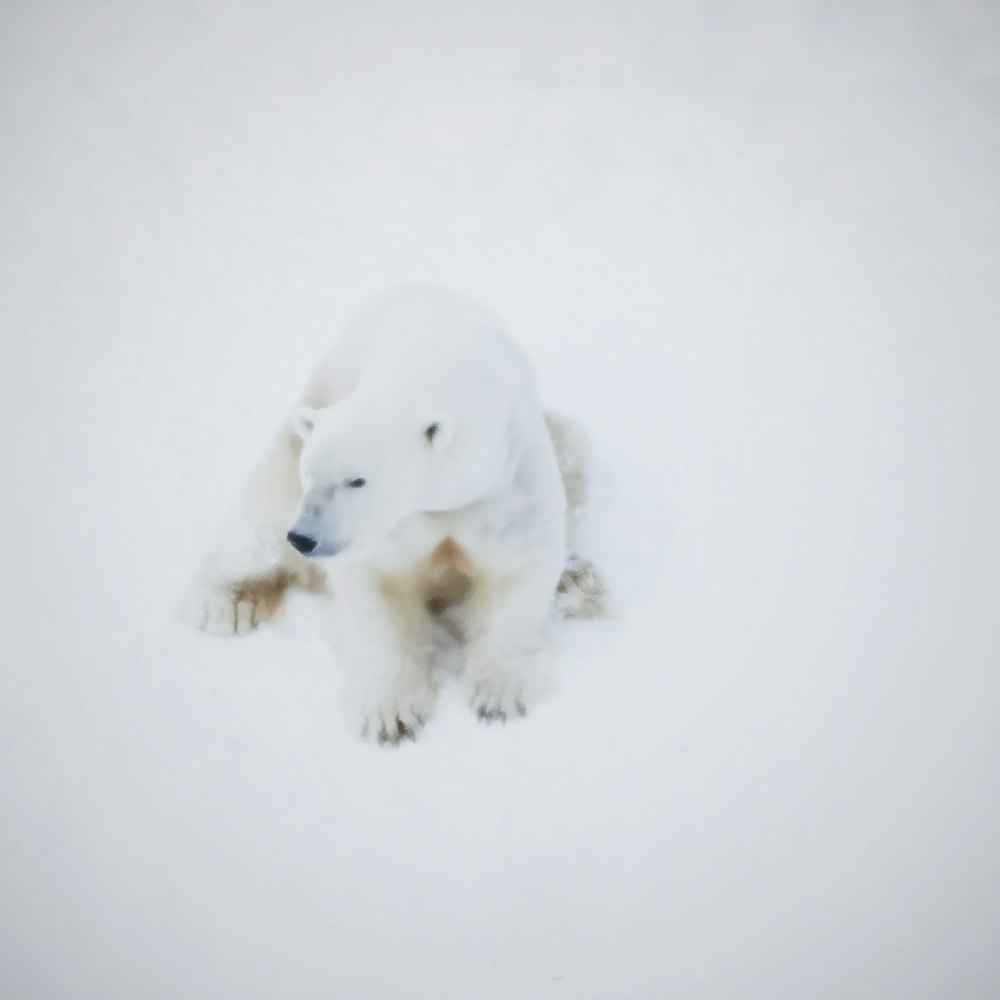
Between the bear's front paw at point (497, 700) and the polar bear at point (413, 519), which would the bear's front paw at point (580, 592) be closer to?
the polar bear at point (413, 519)

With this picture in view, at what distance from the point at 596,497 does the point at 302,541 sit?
1679 mm

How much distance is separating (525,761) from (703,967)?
31.0 inches

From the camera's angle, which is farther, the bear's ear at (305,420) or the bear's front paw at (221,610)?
the bear's front paw at (221,610)

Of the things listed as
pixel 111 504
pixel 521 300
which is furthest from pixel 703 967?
pixel 521 300

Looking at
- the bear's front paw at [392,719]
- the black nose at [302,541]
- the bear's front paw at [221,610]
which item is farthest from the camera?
the bear's front paw at [221,610]

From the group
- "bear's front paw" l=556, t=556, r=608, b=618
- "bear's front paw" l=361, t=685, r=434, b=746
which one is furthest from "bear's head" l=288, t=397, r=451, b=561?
"bear's front paw" l=556, t=556, r=608, b=618

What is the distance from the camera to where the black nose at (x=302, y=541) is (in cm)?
188

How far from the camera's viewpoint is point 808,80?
5.06 metres

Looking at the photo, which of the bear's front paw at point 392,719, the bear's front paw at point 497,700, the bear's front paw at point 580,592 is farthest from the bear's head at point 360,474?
the bear's front paw at point 580,592

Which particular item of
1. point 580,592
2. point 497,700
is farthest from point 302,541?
point 580,592

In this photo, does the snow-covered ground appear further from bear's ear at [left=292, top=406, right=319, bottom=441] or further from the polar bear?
bear's ear at [left=292, top=406, right=319, bottom=441]

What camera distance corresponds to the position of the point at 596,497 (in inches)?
129

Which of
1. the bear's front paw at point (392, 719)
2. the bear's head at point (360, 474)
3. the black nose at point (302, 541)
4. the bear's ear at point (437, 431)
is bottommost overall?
the bear's front paw at point (392, 719)

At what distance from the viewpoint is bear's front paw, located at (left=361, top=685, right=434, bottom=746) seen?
2.42 metres
